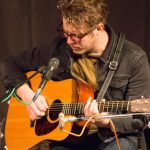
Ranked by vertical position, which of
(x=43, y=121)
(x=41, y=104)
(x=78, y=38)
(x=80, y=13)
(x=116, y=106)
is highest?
(x=80, y=13)

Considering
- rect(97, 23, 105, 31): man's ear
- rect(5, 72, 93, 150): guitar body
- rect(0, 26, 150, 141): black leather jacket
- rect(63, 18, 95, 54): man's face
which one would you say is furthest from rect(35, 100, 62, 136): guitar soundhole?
rect(97, 23, 105, 31): man's ear

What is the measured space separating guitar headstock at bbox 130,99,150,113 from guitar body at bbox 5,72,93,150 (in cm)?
47

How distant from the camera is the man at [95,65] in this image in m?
2.13

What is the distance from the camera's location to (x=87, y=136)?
2.37 m

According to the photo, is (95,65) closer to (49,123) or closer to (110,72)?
(110,72)

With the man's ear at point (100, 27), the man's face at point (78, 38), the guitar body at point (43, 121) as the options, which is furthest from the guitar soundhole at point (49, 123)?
the man's ear at point (100, 27)

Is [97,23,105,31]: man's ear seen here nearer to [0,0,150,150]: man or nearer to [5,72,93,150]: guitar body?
[0,0,150,150]: man

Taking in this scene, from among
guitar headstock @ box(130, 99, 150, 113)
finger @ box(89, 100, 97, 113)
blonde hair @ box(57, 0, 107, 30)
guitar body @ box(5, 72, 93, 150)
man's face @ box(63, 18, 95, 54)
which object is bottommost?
guitar body @ box(5, 72, 93, 150)

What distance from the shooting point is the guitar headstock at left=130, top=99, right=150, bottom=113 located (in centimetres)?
174

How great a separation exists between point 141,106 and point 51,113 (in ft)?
2.45

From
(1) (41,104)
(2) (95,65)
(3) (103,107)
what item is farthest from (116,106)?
(1) (41,104)

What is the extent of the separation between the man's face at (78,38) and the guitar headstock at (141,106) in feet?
1.80

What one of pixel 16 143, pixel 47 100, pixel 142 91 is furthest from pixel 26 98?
pixel 142 91

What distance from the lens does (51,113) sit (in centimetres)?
235
